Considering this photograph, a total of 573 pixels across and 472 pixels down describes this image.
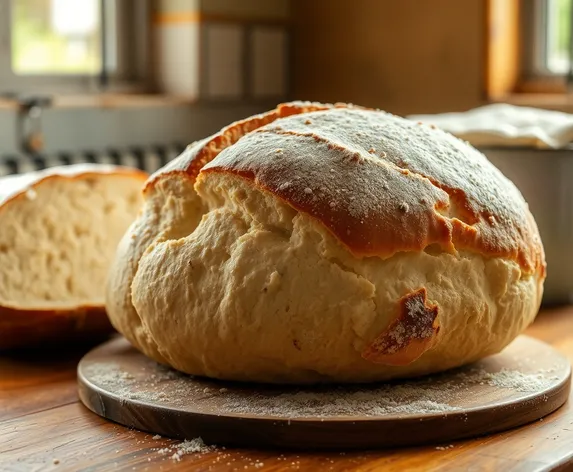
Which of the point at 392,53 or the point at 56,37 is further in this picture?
the point at 392,53

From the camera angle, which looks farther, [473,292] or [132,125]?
[132,125]

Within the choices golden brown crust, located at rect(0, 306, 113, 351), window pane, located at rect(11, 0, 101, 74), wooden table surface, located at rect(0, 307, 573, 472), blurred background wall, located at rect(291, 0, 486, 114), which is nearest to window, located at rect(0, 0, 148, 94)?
window pane, located at rect(11, 0, 101, 74)

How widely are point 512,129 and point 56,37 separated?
1.64 m

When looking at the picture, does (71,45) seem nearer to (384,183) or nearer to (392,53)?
(392,53)

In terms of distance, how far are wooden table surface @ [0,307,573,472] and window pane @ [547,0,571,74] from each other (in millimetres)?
1936

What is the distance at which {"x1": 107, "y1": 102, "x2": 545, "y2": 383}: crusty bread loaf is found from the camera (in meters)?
0.83

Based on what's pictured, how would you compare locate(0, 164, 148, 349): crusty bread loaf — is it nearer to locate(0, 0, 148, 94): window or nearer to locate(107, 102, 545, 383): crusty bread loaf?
locate(107, 102, 545, 383): crusty bread loaf

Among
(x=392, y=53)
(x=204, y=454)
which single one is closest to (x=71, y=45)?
(x=392, y=53)

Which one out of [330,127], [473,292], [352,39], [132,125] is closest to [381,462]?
[473,292]

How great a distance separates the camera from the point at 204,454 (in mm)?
771

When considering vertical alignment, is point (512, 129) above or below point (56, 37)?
below

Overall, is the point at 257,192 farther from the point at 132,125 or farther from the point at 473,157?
the point at 132,125

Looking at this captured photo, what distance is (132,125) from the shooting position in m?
2.71

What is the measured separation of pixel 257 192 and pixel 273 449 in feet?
0.77
